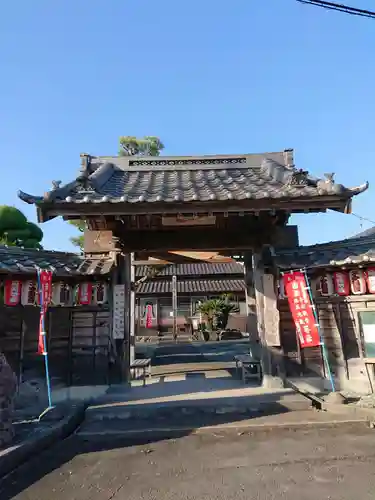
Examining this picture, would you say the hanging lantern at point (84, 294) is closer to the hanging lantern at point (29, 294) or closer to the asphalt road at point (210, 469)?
the hanging lantern at point (29, 294)

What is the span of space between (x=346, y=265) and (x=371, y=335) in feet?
5.56

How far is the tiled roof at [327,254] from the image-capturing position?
24.4ft

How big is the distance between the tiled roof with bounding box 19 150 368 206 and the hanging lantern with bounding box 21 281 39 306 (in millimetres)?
2116

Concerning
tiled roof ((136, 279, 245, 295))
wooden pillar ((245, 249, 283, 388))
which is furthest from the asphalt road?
tiled roof ((136, 279, 245, 295))

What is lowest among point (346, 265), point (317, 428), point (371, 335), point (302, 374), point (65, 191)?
point (317, 428)

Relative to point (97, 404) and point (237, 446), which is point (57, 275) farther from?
point (237, 446)

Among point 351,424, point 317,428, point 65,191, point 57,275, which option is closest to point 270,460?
point 317,428

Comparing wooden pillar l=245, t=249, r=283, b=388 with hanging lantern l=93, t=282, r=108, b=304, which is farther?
hanging lantern l=93, t=282, r=108, b=304

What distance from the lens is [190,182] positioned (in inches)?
357

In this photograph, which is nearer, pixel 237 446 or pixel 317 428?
pixel 237 446

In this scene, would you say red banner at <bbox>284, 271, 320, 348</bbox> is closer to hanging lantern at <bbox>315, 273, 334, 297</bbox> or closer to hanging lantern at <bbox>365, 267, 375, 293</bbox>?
hanging lantern at <bbox>315, 273, 334, 297</bbox>

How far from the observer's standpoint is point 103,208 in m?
7.02

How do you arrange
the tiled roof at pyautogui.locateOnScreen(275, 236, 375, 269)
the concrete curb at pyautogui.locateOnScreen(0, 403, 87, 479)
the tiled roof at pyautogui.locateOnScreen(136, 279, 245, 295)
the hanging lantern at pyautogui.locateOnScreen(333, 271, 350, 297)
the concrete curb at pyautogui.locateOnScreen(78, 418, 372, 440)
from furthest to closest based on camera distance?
the tiled roof at pyautogui.locateOnScreen(136, 279, 245, 295)
the hanging lantern at pyautogui.locateOnScreen(333, 271, 350, 297)
the tiled roof at pyautogui.locateOnScreen(275, 236, 375, 269)
the concrete curb at pyautogui.locateOnScreen(78, 418, 372, 440)
the concrete curb at pyautogui.locateOnScreen(0, 403, 87, 479)

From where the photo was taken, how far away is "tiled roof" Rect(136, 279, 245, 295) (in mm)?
29812
